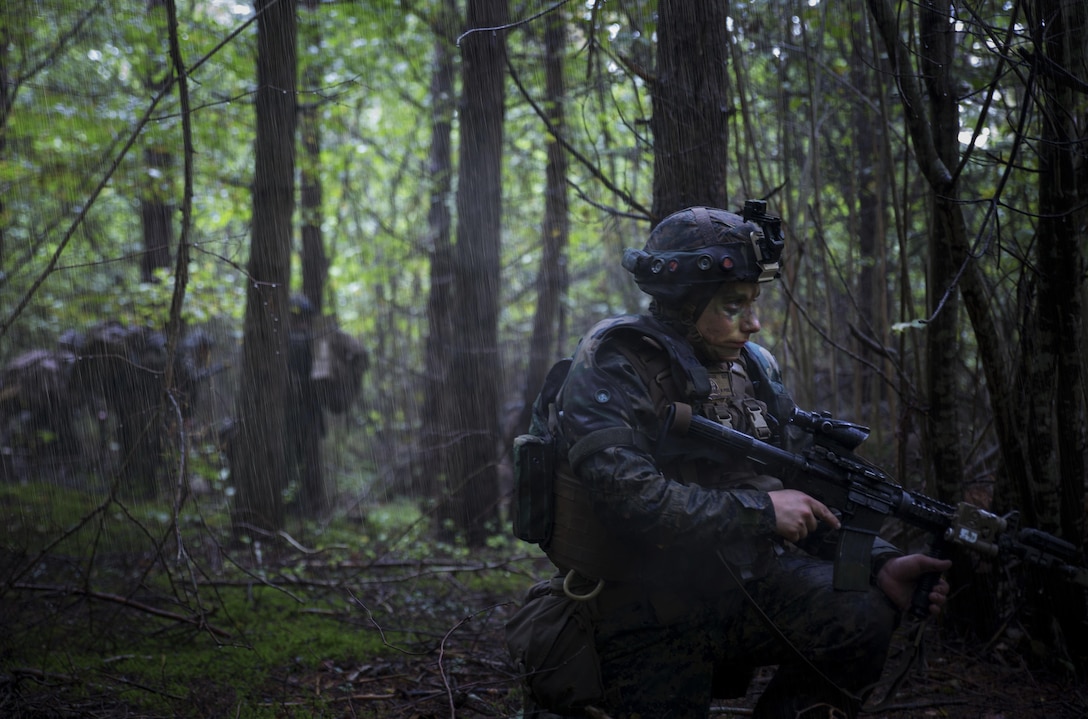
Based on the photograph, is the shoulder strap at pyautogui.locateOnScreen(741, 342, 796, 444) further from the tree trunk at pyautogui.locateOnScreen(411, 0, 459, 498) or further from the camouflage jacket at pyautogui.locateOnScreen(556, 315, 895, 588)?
the tree trunk at pyautogui.locateOnScreen(411, 0, 459, 498)

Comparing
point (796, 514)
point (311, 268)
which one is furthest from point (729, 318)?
point (311, 268)

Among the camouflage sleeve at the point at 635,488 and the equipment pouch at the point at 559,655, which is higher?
the camouflage sleeve at the point at 635,488

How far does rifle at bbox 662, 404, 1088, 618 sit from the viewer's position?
8.92 feet

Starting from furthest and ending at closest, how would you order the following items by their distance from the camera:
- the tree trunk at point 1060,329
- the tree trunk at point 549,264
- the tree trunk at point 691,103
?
the tree trunk at point 549,264
the tree trunk at point 691,103
the tree trunk at point 1060,329

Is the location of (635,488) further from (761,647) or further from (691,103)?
(691,103)

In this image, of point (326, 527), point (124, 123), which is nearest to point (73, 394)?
point (124, 123)

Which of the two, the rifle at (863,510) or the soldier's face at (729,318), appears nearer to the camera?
the rifle at (863,510)

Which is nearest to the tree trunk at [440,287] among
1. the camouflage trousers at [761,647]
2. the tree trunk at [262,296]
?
the tree trunk at [262,296]

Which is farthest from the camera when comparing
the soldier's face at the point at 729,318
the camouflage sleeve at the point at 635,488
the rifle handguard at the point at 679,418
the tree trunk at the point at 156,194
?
the tree trunk at the point at 156,194

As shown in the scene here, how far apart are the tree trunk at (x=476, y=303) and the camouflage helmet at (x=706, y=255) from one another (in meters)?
4.17

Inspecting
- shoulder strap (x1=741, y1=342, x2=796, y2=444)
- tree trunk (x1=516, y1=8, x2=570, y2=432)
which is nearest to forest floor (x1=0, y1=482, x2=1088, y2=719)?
shoulder strap (x1=741, y1=342, x2=796, y2=444)

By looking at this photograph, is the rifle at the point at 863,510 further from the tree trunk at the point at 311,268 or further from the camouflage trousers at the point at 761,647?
the tree trunk at the point at 311,268

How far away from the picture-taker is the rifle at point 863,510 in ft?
8.92

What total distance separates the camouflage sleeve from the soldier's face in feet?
1.28
